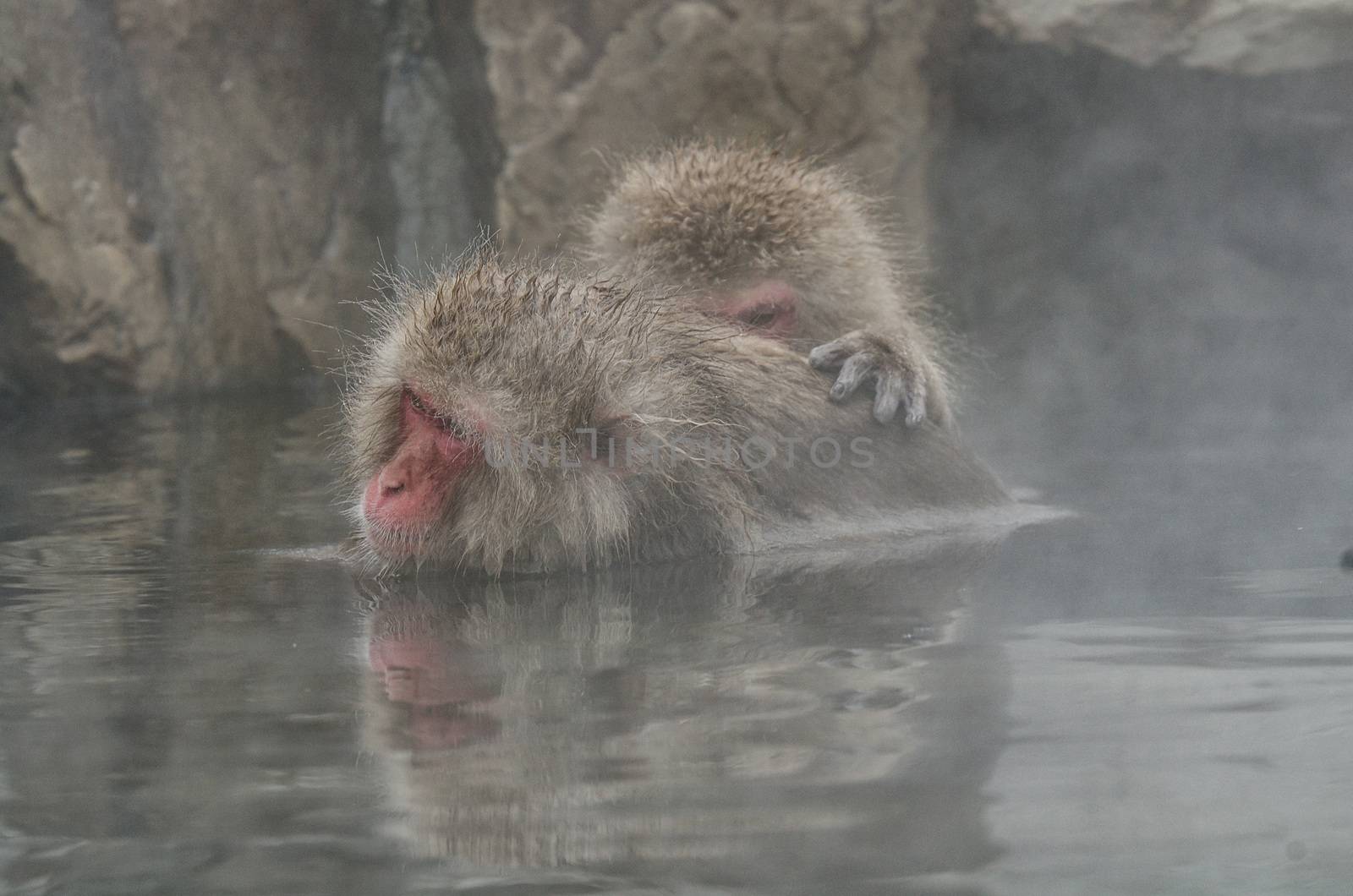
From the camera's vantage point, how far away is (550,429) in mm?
4051

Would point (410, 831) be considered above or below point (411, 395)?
below

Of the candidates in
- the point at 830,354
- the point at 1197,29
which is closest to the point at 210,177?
the point at 1197,29

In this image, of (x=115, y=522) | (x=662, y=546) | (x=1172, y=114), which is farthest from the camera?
(x=1172, y=114)

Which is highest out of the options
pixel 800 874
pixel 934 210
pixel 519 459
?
pixel 934 210

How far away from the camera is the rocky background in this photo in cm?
825

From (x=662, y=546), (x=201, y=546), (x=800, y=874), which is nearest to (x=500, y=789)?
(x=800, y=874)

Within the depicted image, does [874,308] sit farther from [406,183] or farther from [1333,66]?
[406,183]

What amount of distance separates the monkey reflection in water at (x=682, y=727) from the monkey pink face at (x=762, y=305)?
1562mm

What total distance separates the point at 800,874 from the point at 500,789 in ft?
1.62

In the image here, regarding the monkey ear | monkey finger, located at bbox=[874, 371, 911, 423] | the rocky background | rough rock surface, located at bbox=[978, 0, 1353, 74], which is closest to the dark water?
monkey finger, located at bbox=[874, 371, 911, 423]

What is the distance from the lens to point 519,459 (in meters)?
4.02

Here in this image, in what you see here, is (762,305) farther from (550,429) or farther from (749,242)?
(550,429)

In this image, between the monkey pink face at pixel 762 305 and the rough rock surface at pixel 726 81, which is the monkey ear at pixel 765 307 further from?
the rough rock surface at pixel 726 81

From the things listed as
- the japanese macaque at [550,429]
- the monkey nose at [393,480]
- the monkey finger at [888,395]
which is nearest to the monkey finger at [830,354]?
the monkey finger at [888,395]
